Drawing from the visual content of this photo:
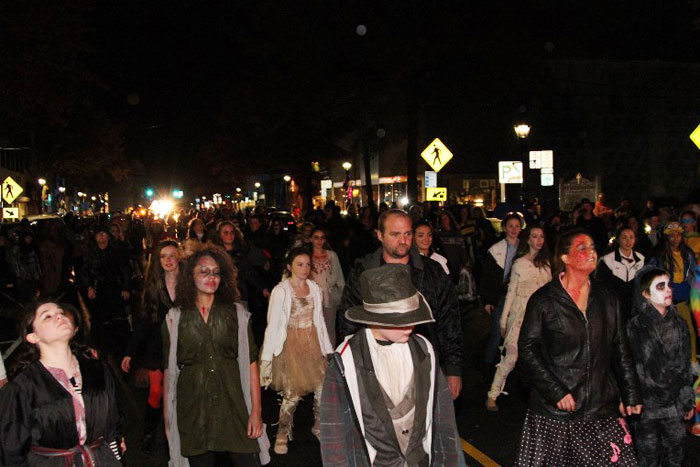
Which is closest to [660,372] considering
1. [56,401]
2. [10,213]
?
[56,401]

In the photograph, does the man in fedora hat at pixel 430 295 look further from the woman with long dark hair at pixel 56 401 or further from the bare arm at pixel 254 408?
the woman with long dark hair at pixel 56 401

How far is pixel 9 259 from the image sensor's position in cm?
1391

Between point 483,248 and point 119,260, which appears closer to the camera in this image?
Result: point 119,260

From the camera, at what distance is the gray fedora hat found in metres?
3.27

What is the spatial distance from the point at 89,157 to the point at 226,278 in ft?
190

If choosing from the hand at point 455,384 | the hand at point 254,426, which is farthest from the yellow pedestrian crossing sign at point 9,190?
the hand at point 455,384

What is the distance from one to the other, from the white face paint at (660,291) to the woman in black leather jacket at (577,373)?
1031 millimetres

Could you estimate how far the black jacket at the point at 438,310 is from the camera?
17.0 ft

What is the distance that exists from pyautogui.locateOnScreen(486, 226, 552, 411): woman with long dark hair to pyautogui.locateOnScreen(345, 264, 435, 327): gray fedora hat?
15.0 ft

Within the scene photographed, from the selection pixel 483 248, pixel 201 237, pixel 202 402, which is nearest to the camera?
pixel 202 402

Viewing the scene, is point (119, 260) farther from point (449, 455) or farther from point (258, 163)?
point (258, 163)


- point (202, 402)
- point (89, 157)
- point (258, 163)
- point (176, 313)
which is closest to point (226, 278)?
point (176, 313)

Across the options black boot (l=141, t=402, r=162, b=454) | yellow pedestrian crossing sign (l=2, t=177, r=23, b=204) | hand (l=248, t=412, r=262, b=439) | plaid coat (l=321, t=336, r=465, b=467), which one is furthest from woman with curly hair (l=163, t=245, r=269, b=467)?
yellow pedestrian crossing sign (l=2, t=177, r=23, b=204)

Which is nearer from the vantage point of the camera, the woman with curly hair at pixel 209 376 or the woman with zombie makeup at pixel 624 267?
the woman with curly hair at pixel 209 376
